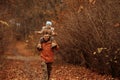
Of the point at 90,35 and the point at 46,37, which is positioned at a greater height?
the point at 90,35

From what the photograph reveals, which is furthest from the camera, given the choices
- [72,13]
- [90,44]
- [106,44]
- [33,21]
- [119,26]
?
[33,21]

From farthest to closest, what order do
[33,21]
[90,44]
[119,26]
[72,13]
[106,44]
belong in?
[33,21] < [72,13] < [90,44] < [106,44] < [119,26]

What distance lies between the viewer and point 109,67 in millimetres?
13078

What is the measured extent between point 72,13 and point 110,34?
4348mm

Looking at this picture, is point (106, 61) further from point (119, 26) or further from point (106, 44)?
point (119, 26)

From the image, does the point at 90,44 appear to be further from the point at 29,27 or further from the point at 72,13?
the point at 29,27

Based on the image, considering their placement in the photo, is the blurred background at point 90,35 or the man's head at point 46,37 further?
the blurred background at point 90,35

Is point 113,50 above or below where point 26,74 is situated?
above

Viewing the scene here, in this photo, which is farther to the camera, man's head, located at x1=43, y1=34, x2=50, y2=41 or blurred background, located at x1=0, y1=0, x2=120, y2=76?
blurred background, located at x1=0, y1=0, x2=120, y2=76

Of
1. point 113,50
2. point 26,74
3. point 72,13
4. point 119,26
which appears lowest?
point 26,74

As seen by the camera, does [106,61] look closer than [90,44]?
Yes

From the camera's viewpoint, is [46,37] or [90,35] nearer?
[46,37]

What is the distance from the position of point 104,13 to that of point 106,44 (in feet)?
3.84

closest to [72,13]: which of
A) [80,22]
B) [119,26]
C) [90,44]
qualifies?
[80,22]
